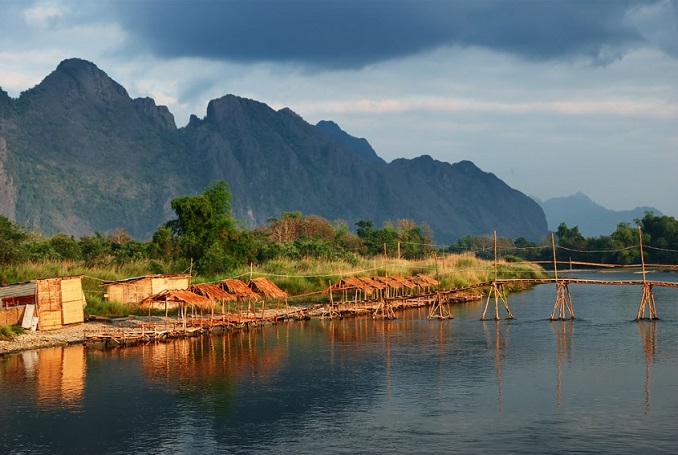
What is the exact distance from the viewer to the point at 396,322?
4681 cm

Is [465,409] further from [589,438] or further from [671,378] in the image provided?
[671,378]

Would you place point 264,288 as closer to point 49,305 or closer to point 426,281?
point 49,305

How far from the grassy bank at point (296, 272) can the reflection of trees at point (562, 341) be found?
948 centimetres

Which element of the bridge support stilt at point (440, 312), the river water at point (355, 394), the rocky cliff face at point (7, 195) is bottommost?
the river water at point (355, 394)

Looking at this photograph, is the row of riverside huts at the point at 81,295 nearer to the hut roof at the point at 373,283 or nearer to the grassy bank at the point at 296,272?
the grassy bank at the point at 296,272

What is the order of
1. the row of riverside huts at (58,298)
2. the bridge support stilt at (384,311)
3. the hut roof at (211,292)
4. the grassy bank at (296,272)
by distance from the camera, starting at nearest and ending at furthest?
the row of riverside huts at (58,298), the hut roof at (211,292), the grassy bank at (296,272), the bridge support stilt at (384,311)

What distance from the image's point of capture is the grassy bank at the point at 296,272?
4419 centimetres

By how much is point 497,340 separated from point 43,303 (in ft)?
72.6

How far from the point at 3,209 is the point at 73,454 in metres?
135

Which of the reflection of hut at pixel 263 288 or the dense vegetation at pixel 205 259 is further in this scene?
the dense vegetation at pixel 205 259

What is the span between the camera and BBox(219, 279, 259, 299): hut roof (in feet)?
135

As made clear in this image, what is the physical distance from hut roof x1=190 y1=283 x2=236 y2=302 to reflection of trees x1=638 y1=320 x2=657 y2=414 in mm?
20244

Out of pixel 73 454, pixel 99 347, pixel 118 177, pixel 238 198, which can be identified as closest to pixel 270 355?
pixel 99 347

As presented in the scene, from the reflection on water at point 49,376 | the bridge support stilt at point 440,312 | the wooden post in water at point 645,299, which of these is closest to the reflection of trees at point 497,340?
the bridge support stilt at point 440,312
